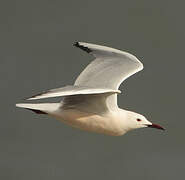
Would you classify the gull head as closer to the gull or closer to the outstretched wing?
the gull

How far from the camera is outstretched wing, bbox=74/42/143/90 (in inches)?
284

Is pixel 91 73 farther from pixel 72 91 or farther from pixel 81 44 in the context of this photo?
pixel 72 91

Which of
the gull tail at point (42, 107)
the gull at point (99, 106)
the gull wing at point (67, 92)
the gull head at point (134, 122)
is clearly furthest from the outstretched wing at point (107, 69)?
the gull wing at point (67, 92)

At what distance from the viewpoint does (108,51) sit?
759 cm

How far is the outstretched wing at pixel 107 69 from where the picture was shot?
7.22 m

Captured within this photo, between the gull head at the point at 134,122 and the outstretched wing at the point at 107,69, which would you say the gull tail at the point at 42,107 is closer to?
the outstretched wing at the point at 107,69

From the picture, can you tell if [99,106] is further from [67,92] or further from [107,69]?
[67,92]

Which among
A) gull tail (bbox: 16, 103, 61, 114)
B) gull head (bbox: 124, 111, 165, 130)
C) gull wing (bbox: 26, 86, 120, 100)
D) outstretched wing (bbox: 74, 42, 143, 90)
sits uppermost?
outstretched wing (bbox: 74, 42, 143, 90)

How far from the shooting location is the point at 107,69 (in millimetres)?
7395

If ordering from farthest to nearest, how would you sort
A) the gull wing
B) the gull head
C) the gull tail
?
the gull head
the gull tail
the gull wing

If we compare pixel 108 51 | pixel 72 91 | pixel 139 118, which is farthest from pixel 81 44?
pixel 72 91

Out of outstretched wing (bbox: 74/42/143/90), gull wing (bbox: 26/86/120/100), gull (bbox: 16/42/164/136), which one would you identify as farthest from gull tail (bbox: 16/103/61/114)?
gull wing (bbox: 26/86/120/100)

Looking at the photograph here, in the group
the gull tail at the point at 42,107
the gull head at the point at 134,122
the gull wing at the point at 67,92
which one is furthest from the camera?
the gull head at the point at 134,122

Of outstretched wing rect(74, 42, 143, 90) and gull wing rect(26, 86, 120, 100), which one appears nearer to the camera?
gull wing rect(26, 86, 120, 100)
